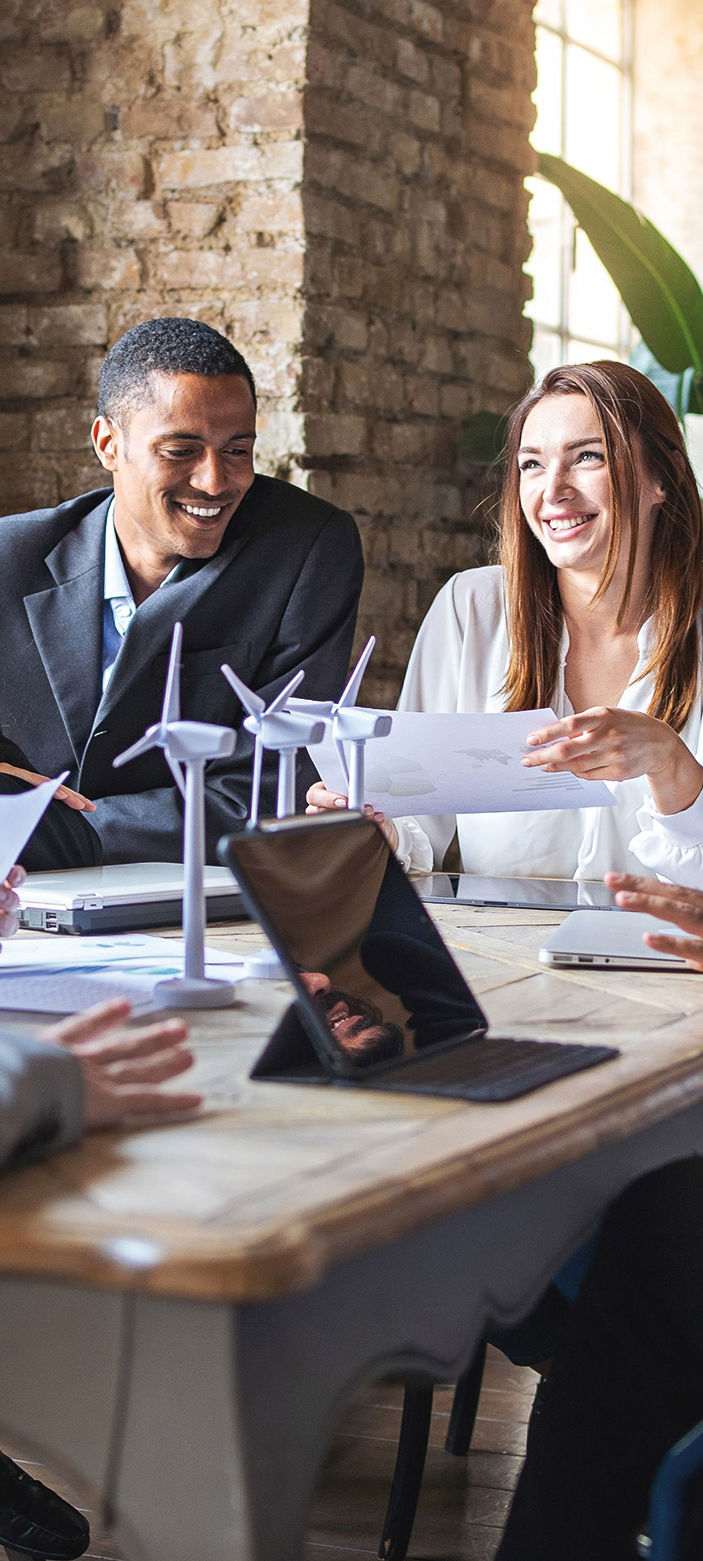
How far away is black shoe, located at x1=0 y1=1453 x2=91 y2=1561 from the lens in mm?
2012

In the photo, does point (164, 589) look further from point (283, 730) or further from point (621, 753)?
point (283, 730)

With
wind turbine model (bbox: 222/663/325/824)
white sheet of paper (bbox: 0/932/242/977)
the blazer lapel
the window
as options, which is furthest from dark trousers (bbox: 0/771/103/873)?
the window

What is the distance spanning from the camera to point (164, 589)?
3051mm

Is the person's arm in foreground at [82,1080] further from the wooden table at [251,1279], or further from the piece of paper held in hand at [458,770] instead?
the piece of paper held in hand at [458,770]

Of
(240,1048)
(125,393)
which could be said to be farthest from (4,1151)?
(125,393)

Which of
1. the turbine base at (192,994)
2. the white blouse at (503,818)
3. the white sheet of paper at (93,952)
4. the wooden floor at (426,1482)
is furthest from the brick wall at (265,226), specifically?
the turbine base at (192,994)

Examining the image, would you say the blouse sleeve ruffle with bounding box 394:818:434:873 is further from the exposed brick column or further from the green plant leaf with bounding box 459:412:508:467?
the green plant leaf with bounding box 459:412:508:467

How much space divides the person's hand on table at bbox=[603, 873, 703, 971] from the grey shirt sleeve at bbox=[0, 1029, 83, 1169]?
67 centimetres

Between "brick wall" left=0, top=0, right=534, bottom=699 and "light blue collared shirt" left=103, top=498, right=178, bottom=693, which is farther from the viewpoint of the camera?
"brick wall" left=0, top=0, right=534, bottom=699

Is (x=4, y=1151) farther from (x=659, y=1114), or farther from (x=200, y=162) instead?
(x=200, y=162)

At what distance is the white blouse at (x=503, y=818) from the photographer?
7.57 feet

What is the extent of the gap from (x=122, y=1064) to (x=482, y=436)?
4.10m

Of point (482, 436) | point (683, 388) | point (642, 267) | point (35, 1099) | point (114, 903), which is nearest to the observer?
point (35, 1099)

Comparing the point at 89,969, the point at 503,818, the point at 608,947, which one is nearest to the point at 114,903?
the point at 89,969
